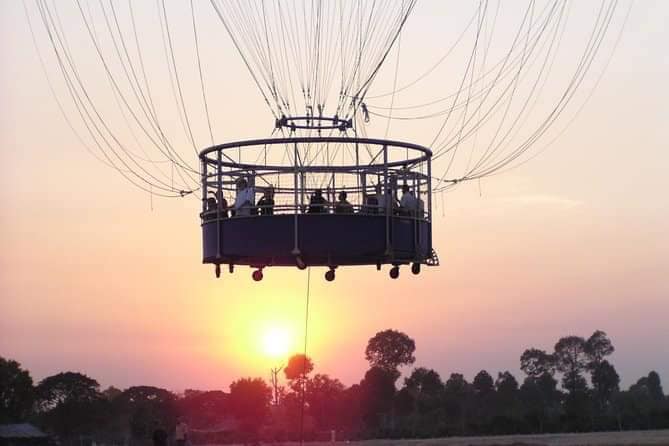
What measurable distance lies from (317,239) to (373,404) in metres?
117

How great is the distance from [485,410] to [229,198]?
125 meters

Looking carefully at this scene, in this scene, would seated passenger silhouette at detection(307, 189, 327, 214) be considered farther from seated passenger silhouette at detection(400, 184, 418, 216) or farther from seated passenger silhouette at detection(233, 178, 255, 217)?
seated passenger silhouette at detection(400, 184, 418, 216)

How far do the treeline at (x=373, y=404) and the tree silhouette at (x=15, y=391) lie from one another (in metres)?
0.08

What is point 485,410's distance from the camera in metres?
152

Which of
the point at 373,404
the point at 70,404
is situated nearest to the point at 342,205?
the point at 70,404

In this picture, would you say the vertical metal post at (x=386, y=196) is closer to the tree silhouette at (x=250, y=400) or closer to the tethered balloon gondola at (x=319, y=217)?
the tethered balloon gondola at (x=319, y=217)

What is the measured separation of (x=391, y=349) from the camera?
177375 mm

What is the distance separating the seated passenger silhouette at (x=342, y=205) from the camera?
29286 millimetres

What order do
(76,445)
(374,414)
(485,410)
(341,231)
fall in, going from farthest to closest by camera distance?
1. (485,410)
2. (374,414)
3. (76,445)
4. (341,231)

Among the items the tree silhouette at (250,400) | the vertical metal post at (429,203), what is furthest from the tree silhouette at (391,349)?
the vertical metal post at (429,203)

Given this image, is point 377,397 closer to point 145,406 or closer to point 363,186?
point 145,406

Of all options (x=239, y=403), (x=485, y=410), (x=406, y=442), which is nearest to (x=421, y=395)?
(x=485, y=410)

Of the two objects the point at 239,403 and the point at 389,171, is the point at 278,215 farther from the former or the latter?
the point at 239,403

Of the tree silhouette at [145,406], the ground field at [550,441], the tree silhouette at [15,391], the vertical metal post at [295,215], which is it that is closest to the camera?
the vertical metal post at [295,215]
